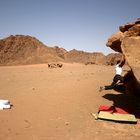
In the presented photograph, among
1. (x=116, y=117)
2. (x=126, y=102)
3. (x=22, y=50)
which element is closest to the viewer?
(x=116, y=117)

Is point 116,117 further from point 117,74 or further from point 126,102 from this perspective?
point 117,74

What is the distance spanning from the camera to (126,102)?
10.3 meters

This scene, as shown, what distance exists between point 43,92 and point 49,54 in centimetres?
5940

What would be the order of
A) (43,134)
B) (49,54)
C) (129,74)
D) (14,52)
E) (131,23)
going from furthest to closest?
1. (14,52)
2. (49,54)
3. (129,74)
4. (131,23)
5. (43,134)

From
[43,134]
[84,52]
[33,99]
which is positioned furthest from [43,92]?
[84,52]

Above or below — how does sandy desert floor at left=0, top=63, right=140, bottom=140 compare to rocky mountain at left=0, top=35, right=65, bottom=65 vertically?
below

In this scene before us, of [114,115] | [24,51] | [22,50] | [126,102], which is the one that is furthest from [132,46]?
[22,50]

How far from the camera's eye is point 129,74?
41.0ft

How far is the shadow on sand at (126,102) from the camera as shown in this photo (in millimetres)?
9109

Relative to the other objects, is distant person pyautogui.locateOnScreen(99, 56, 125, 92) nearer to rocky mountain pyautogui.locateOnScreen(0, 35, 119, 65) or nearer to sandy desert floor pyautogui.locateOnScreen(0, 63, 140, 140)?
sandy desert floor pyautogui.locateOnScreen(0, 63, 140, 140)

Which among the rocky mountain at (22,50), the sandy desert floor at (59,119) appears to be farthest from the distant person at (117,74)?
the rocky mountain at (22,50)

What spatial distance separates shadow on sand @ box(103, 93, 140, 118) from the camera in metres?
9.11

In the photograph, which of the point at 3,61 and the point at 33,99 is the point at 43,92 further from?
the point at 3,61

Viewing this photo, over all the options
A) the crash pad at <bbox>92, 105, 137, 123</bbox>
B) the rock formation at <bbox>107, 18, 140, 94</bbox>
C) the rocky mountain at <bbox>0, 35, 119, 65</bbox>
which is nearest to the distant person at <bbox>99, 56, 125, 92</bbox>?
the rock formation at <bbox>107, 18, 140, 94</bbox>
